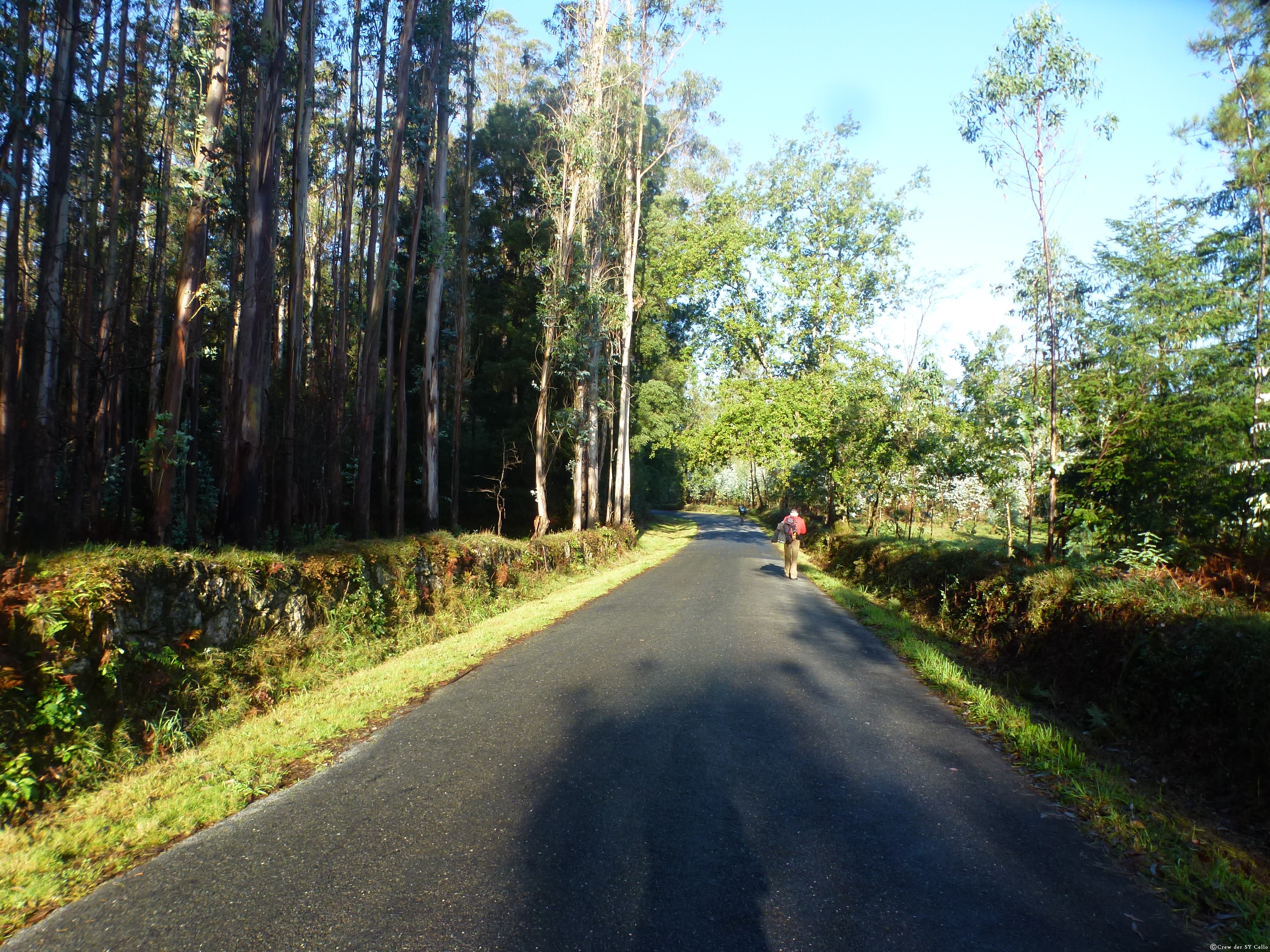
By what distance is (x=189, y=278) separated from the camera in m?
11.4

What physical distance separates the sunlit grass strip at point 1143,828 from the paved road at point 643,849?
21cm

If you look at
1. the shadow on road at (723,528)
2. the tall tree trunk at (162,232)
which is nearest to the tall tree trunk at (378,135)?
the tall tree trunk at (162,232)

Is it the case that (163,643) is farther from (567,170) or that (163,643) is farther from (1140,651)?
(567,170)

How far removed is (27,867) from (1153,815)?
6430mm

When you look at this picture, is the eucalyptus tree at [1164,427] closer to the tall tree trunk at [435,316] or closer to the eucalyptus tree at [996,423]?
the eucalyptus tree at [996,423]

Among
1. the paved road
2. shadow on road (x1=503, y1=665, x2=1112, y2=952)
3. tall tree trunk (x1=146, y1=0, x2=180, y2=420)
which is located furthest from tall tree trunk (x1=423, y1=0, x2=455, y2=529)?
shadow on road (x1=503, y1=665, x2=1112, y2=952)

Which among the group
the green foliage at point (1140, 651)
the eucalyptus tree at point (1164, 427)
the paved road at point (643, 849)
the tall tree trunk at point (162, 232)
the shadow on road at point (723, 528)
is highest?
the tall tree trunk at point (162, 232)

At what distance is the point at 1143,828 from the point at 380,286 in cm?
1678

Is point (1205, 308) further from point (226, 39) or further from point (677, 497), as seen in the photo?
point (677, 497)

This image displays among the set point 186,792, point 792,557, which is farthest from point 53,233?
point 792,557

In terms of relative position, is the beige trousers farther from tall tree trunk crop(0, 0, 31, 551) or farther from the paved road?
tall tree trunk crop(0, 0, 31, 551)

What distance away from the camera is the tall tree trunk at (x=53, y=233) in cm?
1141

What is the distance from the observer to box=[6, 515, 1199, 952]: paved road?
311 centimetres

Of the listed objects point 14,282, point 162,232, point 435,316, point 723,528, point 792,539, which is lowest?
point 723,528
